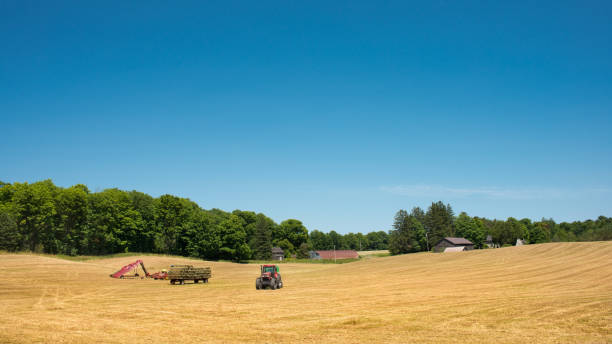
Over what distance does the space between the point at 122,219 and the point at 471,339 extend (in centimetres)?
9359

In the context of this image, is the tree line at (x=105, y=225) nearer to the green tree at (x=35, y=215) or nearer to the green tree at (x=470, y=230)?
the green tree at (x=35, y=215)

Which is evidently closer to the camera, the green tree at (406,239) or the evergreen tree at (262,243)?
the evergreen tree at (262,243)

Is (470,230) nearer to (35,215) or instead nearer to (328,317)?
(35,215)

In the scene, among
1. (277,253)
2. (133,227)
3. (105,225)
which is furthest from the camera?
(277,253)

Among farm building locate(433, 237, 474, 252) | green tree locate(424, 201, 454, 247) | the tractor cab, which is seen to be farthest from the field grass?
green tree locate(424, 201, 454, 247)

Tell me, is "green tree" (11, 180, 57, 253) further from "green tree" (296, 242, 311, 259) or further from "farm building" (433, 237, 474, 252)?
"farm building" (433, 237, 474, 252)

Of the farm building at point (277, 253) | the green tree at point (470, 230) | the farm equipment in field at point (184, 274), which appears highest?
the green tree at point (470, 230)

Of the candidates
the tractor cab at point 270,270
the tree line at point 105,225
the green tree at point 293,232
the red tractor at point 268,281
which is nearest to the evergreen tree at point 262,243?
the tree line at point 105,225

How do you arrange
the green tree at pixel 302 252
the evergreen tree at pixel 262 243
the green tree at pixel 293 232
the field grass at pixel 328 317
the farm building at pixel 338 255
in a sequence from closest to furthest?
1. the field grass at pixel 328 317
2. the evergreen tree at pixel 262 243
3. the green tree at pixel 302 252
4. the green tree at pixel 293 232
5. the farm building at pixel 338 255

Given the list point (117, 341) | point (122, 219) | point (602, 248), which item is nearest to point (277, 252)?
point (122, 219)

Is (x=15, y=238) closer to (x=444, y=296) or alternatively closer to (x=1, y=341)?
(x=1, y=341)

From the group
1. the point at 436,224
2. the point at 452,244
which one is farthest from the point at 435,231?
the point at 452,244

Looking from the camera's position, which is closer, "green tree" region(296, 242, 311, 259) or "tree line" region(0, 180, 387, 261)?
"tree line" region(0, 180, 387, 261)

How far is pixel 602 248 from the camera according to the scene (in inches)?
1941
